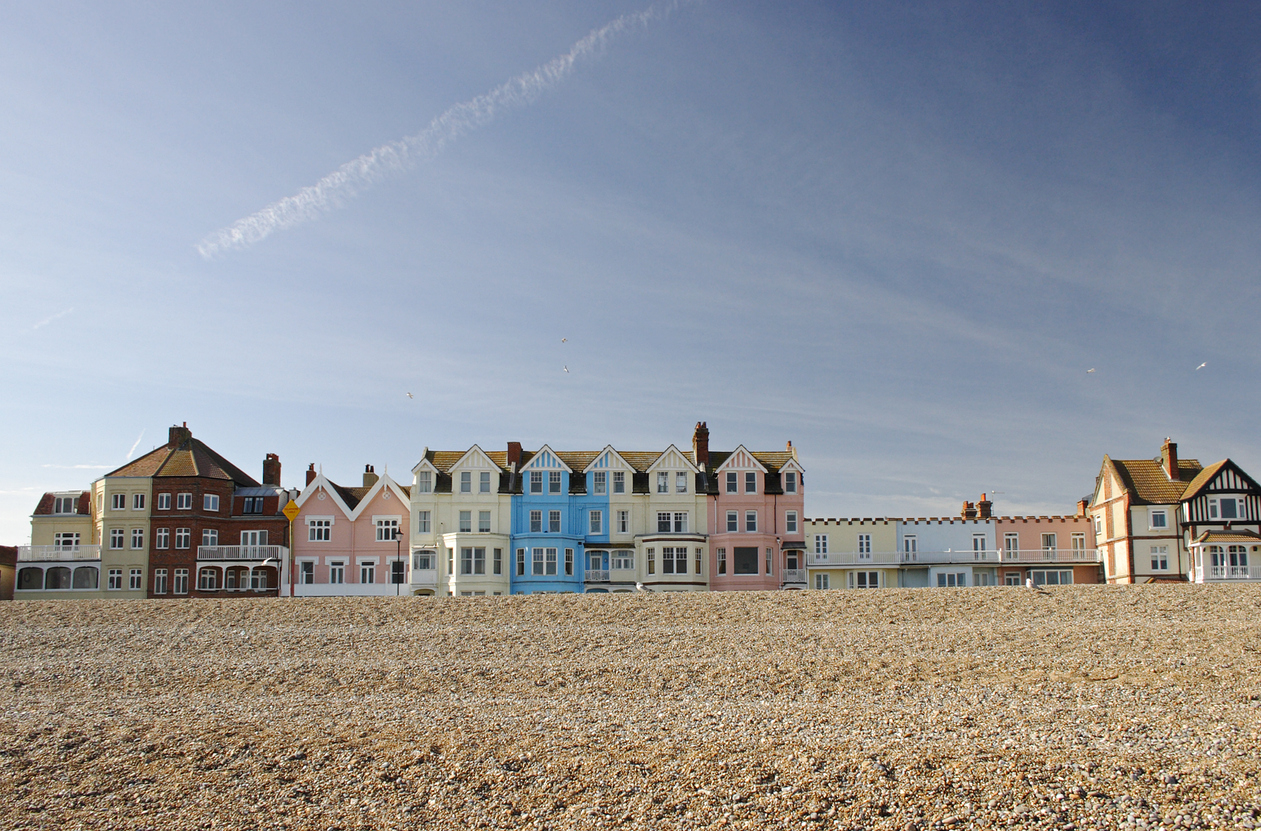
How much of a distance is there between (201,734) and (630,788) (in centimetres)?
786

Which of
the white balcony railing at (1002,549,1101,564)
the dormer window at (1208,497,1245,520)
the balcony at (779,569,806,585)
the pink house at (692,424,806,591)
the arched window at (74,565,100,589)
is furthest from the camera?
the white balcony railing at (1002,549,1101,564)

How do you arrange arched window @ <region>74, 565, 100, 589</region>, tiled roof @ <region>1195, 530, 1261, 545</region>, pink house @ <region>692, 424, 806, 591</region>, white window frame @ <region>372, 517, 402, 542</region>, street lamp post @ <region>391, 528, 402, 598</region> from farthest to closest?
white window frame @ <region>372, 517, 402, 542</region>
arched window @ <region>74, 565, 100, 589</region>
street lamp post @ <region>391, 528, 402, 598</region>
pink house @ <region>692, 424, 806, 591</region>
tiled roof @ <region>1195, 530, 1261, 545</region>

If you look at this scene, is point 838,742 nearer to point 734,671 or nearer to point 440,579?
point 734,671

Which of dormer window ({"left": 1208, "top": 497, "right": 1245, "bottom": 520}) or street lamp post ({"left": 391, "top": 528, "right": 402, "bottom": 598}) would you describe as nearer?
dormer window ({"left": 1208, "top": 497, "right": 1245, "bottom": 520})

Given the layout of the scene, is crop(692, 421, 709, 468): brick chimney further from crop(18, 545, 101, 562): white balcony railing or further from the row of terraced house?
crop(18, 545, 101, 562): white balcony railing

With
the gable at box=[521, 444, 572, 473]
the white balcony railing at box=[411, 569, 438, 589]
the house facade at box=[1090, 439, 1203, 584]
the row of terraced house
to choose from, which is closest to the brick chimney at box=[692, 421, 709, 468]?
the row of terraced house

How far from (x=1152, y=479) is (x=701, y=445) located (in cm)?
2299

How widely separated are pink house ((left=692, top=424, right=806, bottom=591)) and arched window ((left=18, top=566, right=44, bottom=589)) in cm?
3344

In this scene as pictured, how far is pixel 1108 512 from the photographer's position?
171ft

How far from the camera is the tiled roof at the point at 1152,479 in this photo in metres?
49.9

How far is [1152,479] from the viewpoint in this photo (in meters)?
51.0

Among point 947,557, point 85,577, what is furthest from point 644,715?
point 85,577

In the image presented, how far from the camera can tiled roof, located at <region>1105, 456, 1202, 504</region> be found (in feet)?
164

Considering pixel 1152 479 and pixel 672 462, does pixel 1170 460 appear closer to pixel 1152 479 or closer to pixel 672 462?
pixel 1152 479
